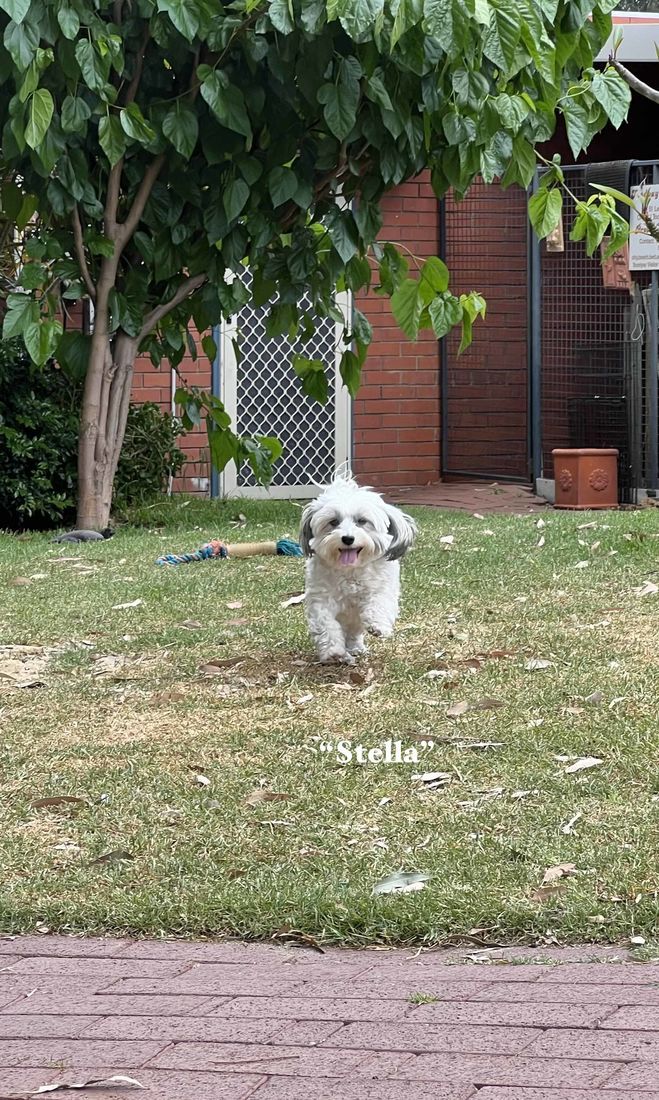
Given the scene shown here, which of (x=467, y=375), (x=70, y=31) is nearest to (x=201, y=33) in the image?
(x=70, y=31)

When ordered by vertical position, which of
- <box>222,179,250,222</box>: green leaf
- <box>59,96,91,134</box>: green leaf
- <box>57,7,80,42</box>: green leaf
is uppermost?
<box>57,7,80,42</box>: green leaf

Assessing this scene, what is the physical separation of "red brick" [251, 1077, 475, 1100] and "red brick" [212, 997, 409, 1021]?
0.30m

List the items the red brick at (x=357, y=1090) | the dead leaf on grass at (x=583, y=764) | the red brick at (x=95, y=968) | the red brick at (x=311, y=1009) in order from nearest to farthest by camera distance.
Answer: the red brick at (x=357, y=1090), the red brick at (x=311, y=1009), the red brick at (x=95, y=968), the dead leaf on grass at (x=583, y=764)

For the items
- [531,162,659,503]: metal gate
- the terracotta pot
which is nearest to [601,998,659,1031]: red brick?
the terracotta pot

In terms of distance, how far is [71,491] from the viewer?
11641mm

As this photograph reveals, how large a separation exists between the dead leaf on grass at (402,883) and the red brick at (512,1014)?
0.66m

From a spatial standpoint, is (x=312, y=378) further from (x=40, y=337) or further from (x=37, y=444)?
(x=40, y=337)

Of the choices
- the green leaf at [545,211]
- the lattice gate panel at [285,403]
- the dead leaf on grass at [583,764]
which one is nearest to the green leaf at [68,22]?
the green leaf at [545,211]

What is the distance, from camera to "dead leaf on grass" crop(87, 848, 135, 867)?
423 centimetres

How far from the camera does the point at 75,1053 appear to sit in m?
3.07

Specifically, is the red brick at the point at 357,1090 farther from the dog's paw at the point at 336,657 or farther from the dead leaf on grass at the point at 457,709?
the dog's paw at the point at 336,657

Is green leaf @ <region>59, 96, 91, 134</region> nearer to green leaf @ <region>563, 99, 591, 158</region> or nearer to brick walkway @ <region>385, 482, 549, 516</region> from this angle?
green leaf @ <region>563, 99, 591, 158</region>

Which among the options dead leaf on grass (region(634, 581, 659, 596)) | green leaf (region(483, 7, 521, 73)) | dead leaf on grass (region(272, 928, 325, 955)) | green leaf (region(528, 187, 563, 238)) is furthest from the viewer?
dead leaf on grass (region(634, 581, 659, 596))

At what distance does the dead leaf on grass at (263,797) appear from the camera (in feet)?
15.3
